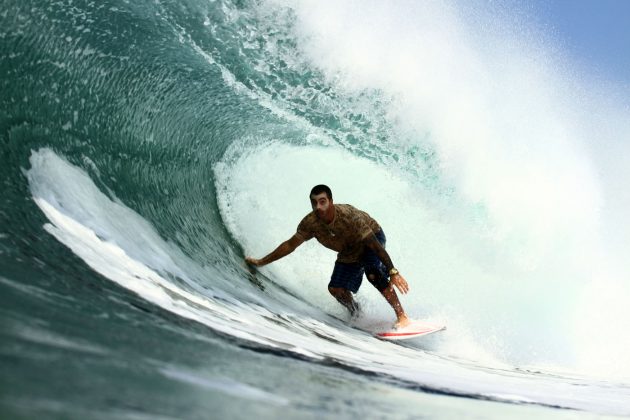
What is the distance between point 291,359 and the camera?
2.54 m

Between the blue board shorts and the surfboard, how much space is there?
35 cm

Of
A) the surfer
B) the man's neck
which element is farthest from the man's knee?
the man's neck

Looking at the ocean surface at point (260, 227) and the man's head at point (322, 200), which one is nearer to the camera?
the ocean surface at point (260, 227)

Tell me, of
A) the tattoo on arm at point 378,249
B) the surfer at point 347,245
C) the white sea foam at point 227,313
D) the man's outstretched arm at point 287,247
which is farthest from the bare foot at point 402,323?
the man's outstretched arm at point 287,247

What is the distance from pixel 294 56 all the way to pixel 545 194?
499 centimetres

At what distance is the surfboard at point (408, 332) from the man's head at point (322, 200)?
108 centimetres

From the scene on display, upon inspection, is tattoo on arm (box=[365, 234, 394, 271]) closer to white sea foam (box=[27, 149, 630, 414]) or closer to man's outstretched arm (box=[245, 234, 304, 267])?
man's outstretched arm (box=[245, 234, 304, 267])

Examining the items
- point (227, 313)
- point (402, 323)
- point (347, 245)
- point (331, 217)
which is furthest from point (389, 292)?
point (227, 313)

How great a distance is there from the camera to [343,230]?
191 inches

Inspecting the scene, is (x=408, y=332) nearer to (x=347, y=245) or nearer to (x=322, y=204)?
(x=347, y=245)

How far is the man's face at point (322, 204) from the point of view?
455 centimetres

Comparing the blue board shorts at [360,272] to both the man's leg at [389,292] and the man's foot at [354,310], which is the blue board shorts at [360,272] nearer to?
the man's leg at [389,292]

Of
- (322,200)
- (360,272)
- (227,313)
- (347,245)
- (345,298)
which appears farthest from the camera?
(345,298)

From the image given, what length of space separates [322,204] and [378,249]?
0.65 m
